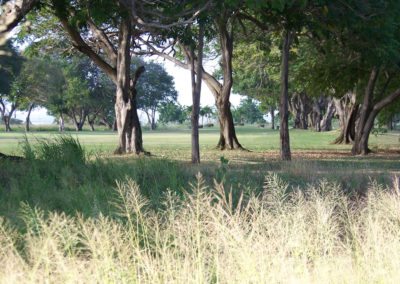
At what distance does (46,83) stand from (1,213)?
2727 inches

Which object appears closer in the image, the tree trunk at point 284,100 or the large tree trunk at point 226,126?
the tree trunk at point 284,100

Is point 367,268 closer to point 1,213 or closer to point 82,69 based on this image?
point 1,213

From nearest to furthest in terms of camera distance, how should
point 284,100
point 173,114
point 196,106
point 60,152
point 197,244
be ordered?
1. point 197,244
2. point 60,152
3. point 196,106
4. point 284,100
5. point 173,114

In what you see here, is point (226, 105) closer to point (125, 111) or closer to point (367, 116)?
point (367, 116)

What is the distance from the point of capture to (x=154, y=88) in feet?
323

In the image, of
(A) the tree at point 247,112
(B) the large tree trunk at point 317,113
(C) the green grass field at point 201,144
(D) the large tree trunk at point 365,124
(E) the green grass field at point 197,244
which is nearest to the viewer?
(E) the green grass field at point 197,244

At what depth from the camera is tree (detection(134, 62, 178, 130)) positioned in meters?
96.3

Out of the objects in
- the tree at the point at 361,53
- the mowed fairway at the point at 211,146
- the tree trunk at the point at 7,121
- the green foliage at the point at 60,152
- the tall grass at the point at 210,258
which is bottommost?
the mowed fairway at the point at 211,146

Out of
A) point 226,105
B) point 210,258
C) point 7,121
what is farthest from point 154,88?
point 210,258

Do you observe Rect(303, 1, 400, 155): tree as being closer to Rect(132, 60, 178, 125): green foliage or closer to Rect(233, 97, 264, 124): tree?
Rect(132, 60, 178, 125): green foliage

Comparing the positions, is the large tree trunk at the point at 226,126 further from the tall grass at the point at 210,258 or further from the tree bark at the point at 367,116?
the tall grass at the point at 210,258

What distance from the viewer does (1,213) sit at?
25.2ft

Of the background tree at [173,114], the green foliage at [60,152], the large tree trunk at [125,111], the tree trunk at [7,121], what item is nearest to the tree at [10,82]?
the tree trunk at [7,121]

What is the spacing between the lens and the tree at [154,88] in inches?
3792
